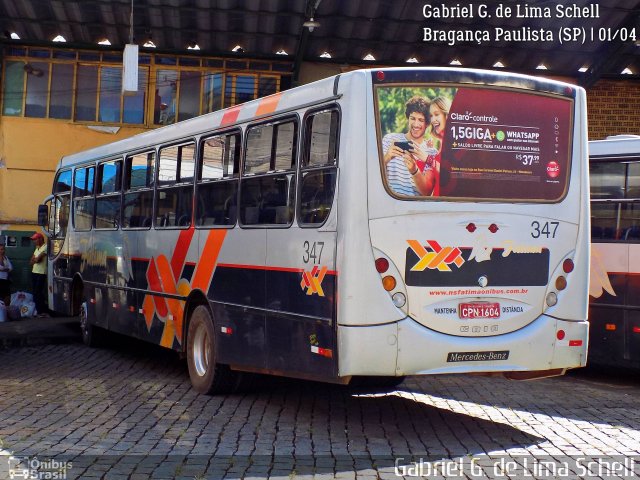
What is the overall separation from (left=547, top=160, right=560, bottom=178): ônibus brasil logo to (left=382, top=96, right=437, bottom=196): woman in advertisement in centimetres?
115

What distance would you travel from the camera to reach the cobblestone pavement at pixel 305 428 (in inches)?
269

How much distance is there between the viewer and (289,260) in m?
8.47

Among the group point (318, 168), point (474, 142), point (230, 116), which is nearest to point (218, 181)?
point (230, 116)

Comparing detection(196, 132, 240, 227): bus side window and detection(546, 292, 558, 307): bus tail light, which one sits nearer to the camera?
detection(546, 292, 558, 307): bus tail light

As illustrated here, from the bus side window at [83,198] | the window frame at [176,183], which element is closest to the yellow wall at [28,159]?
the bus side window at [83,198]

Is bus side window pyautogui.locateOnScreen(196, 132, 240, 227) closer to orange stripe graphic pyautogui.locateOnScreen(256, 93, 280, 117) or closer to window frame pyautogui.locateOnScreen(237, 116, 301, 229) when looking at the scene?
window frame pyautogui.locateOnScreen(237, 116, 301, 229)

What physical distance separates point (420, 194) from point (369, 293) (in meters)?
0.93

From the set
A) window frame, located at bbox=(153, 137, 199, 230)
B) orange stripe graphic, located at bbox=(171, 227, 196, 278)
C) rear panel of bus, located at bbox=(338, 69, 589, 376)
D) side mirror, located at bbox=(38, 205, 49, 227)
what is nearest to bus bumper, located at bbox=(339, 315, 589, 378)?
rear panel of bus, located at bbox=(338, 69, 589, 376)

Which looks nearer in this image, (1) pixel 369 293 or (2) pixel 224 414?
(1) pixel 369 293

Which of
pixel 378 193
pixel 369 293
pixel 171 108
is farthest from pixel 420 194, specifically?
pixel 171 108

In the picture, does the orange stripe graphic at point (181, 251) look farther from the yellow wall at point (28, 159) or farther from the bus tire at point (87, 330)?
the yellow wall at point (28, 159)

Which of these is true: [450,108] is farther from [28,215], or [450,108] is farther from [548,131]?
[28,215]

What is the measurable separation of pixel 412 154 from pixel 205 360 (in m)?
3.69

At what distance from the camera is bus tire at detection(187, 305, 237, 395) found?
10008mm
